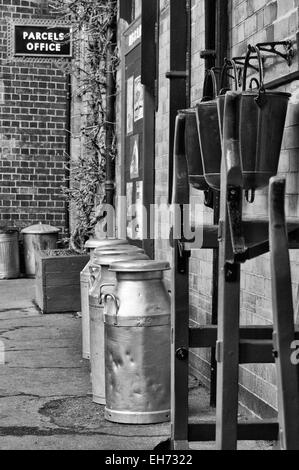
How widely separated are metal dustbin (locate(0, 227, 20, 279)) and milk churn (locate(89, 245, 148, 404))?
7233mm

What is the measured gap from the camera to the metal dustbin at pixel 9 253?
41.2 feet

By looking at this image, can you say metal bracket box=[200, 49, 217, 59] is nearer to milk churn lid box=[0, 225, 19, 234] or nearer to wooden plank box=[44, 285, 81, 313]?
wooden plank box=[44, 285, 81, 313]

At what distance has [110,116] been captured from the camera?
9.96 metres

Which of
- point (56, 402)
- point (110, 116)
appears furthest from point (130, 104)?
point (56, 402)

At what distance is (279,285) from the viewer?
238 cm

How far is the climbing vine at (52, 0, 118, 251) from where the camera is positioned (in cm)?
1007

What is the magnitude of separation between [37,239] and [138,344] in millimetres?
8006

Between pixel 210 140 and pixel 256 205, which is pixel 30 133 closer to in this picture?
pixel 256 205

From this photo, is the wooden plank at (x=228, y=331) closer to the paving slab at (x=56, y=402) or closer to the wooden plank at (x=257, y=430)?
the wooden plank at (x=257, y=430)

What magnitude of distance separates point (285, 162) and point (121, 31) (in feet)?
19.2

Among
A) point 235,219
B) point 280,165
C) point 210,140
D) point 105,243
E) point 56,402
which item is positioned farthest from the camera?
point 105,243

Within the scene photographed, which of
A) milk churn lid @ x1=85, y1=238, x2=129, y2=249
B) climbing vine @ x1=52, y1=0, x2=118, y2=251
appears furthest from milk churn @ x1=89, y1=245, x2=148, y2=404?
climbing vine @ x1=52, y1=0, x2=118, y2=251

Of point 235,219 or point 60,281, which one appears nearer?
point 235,219
